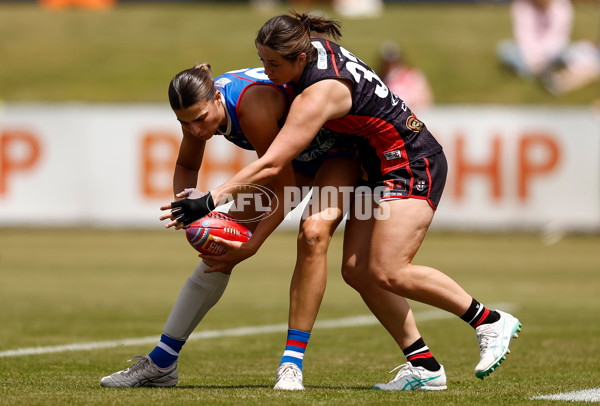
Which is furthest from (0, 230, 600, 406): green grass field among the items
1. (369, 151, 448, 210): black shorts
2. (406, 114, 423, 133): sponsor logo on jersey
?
(406, 114, 423, 133): sponsor logo on jersey

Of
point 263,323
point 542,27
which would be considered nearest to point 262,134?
point 263,323

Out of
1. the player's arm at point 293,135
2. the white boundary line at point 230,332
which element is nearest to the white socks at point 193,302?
the player's arm at point 293,135

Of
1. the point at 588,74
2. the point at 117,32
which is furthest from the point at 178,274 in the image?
the point at 117,32

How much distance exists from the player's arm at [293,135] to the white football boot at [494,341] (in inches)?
56.4

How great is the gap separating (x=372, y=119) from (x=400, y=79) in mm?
11642

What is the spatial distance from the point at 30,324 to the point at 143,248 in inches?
265

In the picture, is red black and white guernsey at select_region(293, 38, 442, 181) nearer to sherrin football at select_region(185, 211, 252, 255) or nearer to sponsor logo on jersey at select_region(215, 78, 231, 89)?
sponsor logo on jersey at select_region(215, 78, 231, 89)

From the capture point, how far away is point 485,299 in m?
10.1

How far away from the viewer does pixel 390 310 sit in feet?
19.9

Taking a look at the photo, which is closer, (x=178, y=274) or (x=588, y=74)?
(x=178, y=274)

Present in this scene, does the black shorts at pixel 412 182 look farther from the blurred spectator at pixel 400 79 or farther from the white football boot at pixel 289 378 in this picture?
the blurred spectator at pixel 400 79

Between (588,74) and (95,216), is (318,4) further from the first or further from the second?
(95,216)

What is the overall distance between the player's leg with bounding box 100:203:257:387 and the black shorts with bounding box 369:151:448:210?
0.75 meters

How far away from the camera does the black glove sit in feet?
17.9
